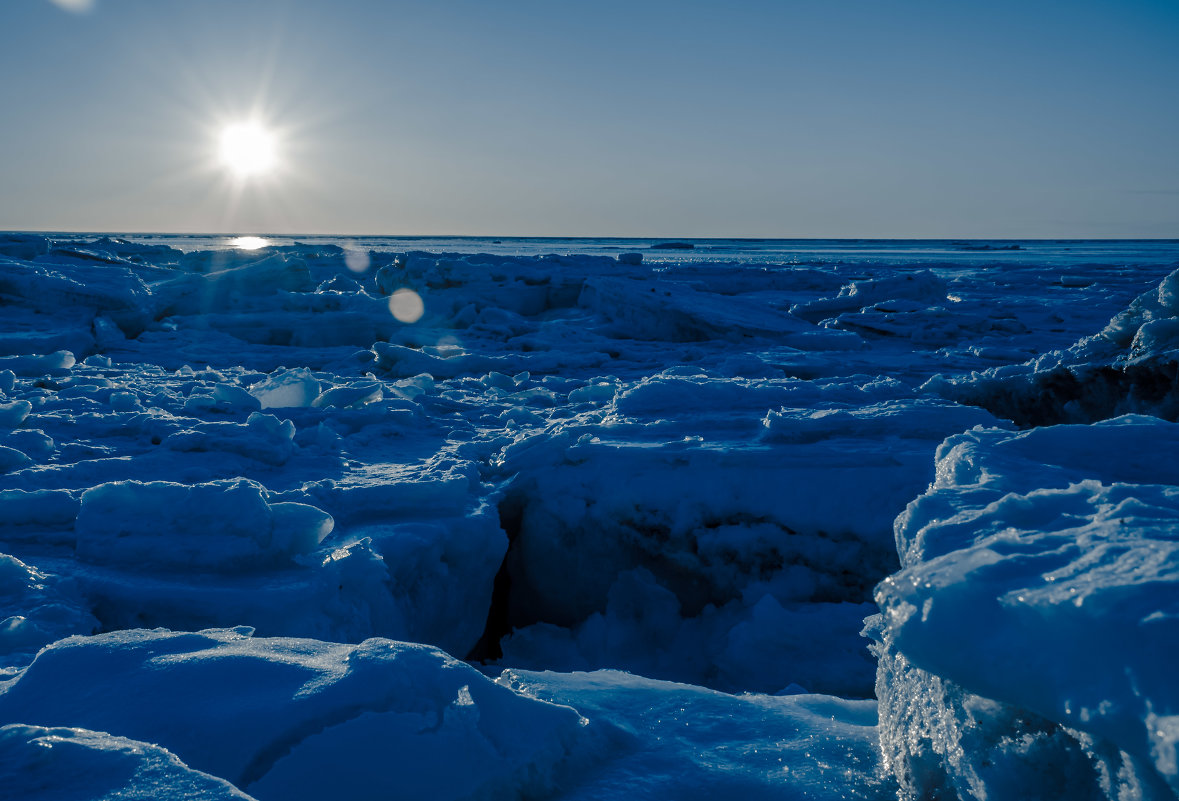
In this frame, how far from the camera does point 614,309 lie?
10.4 meters

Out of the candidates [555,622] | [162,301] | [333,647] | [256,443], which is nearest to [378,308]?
[162,301]

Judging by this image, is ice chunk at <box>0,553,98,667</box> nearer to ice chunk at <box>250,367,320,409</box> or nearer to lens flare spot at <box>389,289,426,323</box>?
ice chunk at <box>250,367,320,409</box>

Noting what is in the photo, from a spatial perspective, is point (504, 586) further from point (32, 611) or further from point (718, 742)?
point (718, 742)

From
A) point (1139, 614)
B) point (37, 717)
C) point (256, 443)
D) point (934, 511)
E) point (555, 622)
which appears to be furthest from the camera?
point (256, 443)

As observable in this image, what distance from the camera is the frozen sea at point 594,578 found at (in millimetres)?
1063

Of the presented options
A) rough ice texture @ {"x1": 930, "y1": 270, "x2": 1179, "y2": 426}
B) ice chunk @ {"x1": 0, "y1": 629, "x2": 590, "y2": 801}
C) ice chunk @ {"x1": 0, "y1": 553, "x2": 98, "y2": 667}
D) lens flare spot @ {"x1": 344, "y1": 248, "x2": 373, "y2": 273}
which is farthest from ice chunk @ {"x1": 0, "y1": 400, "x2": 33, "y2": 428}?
lens flare spot @ {"x1": 344, "y1": 248, "x2": 373, "y2": 273}

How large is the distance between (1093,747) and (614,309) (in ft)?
31.6

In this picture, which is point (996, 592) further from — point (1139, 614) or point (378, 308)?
point (378, 308)

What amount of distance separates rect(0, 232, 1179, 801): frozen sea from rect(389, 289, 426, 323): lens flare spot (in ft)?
10.1

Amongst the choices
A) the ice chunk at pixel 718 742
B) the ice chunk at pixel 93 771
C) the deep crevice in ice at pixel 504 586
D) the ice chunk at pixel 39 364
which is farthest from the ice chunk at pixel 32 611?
the ice chunk at pixel 39 364

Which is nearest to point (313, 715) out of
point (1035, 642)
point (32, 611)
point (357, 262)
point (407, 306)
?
point (1035, 642)

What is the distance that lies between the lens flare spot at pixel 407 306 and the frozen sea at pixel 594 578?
3.08 meters

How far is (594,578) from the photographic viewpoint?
3.45 m

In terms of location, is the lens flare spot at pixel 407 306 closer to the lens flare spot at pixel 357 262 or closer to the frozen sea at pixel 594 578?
the frozen sea at pixel 594 578
